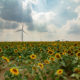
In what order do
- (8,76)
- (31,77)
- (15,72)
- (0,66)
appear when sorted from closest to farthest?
(15,72) → (8,76) → (31,77) → (0,66)

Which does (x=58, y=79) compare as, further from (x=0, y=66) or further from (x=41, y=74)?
(x=0, y=66)

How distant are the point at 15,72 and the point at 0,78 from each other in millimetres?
1079

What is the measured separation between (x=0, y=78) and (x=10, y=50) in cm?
363

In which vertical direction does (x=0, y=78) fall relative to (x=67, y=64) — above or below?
below

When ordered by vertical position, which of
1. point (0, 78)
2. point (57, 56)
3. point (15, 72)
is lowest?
point (0, 78)

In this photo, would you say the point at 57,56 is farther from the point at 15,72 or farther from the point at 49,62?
the point at 15,72

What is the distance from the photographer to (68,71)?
476cm

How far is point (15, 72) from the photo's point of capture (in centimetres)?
385

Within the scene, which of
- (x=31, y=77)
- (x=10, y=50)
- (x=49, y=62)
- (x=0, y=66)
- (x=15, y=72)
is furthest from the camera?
(x=10, y=50)

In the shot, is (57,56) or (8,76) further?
(57,56)

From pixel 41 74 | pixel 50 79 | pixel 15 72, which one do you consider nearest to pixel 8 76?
pixel 15 72

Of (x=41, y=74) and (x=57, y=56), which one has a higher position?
(x=57, y=56)

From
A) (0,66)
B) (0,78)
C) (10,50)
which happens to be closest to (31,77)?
(0,78)

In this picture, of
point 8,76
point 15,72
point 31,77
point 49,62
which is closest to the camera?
point 15,72
